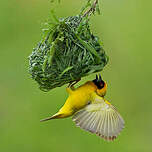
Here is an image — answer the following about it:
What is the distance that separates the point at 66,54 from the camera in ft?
11.2

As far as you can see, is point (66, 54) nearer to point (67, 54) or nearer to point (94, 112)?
point (67, 54)

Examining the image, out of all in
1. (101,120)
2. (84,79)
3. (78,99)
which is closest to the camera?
(101,120)

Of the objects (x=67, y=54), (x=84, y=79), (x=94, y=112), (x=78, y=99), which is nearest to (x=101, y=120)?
(x=94, y=112)

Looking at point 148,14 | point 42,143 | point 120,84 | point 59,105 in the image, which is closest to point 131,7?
point 148,14

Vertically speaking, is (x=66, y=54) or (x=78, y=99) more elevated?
(x=66, y=54)

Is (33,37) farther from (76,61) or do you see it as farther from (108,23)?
(76,61)

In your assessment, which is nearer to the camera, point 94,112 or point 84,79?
point 94,112

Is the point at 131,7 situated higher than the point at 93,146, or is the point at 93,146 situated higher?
the point at 131,7

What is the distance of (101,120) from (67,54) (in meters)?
0.51

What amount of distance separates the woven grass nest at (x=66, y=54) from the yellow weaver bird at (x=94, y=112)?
14 cm

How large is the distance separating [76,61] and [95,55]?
0.14 meters

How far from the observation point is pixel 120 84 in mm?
5902

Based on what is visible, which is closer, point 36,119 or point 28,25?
point 36,119

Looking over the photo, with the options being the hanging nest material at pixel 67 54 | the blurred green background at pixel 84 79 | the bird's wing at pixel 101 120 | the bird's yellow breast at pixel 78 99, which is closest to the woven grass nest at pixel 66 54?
the hanging nest material at pixel 67 54
